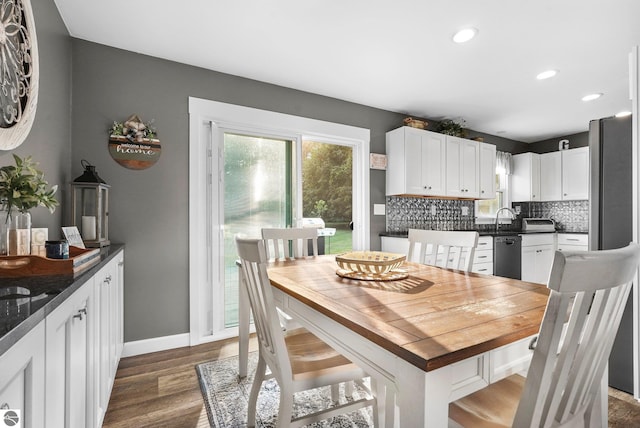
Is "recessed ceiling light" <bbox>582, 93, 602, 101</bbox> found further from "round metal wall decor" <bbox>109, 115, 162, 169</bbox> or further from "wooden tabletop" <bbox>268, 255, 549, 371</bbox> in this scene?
"round metal wall decor" <bbox>109, 115, 162, 169</bbox>

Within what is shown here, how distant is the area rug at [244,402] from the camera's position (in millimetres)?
1692

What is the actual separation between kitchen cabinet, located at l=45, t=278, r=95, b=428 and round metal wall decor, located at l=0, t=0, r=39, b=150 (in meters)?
0.75

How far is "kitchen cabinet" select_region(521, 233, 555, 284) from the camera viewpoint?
425 centimetres

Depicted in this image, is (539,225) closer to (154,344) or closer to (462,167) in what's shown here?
(462,167)

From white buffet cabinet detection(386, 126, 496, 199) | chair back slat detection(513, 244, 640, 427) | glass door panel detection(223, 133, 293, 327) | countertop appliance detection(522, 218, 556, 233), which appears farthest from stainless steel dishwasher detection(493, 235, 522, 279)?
chair back slat detection(513, 244, 640, 427)

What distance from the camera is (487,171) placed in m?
4.55

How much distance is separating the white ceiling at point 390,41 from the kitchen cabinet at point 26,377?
6.79 ft

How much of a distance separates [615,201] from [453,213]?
105 inches

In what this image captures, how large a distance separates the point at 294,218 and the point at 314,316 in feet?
6.99

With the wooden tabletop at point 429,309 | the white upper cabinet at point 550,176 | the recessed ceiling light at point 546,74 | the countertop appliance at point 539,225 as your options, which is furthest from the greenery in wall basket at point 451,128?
the wooden tabletop at point 429,309

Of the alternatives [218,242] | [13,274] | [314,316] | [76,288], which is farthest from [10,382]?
[218,242]

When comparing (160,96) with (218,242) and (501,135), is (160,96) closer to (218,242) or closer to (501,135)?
(218,242)

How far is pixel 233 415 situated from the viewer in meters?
1.75

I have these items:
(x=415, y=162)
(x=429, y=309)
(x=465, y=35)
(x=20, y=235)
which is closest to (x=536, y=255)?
(x=415, y=162)
